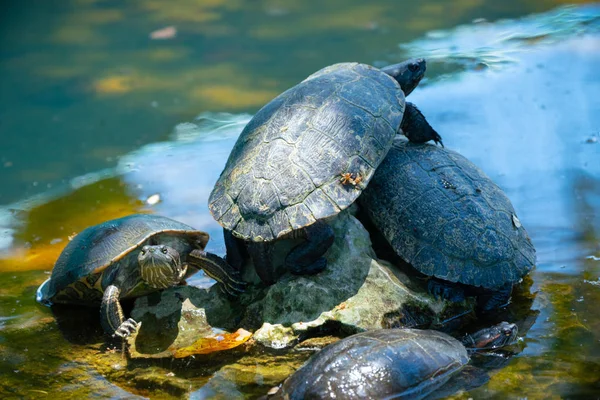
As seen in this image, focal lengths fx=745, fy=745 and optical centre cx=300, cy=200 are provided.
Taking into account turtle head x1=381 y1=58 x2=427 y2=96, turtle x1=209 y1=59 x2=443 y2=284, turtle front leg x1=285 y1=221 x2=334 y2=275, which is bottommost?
turtle front leg x1=285 y1=221 x2=334 y2=275

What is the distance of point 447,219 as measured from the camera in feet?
16.4

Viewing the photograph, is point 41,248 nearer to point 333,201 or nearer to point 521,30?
point 333,201

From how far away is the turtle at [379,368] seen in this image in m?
3.81

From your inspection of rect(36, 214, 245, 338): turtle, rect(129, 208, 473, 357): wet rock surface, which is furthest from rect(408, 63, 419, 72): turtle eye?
rect(36, 214, 245, 338): turtle

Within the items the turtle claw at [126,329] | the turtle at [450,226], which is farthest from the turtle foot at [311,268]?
the turtle claw at [126,329]

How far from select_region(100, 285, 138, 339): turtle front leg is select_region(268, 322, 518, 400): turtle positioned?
4.24 feet

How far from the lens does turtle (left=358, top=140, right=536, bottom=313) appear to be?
4844 millimetres

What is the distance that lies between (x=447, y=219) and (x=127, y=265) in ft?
7.24

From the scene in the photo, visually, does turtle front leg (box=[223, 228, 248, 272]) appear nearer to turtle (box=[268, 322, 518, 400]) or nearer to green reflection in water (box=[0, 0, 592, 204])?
turtle (box=[268, 322, 518, 400])

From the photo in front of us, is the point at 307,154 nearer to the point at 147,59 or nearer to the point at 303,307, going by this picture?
the point at 303,307

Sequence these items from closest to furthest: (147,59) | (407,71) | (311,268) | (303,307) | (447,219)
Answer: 1. (303,307)
2. (311,268)
3. (447,219)
4. (407,71)
5. (147,59)

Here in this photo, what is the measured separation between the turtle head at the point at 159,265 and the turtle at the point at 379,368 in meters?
1.28

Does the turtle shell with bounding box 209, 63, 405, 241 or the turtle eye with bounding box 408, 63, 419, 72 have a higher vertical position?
the turtle eye with bounding box 408, 63, 419, 72

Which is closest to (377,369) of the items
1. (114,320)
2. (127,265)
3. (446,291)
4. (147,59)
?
(446,291)
